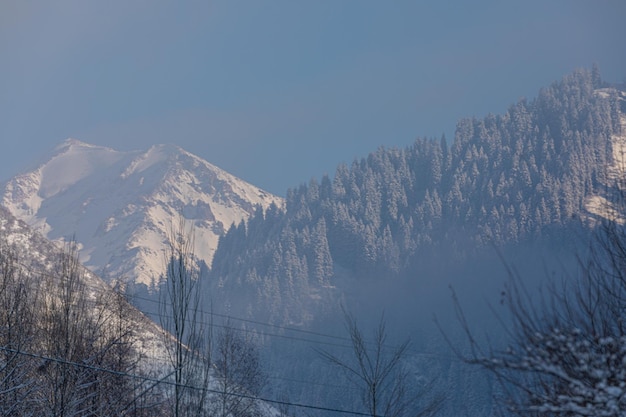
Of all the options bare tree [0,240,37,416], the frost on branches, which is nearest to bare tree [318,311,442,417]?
bare tree [0,240,37,416]

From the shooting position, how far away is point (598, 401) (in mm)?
8695

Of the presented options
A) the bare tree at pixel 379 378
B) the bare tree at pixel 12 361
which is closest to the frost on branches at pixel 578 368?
the bare tree at pixel 379 378

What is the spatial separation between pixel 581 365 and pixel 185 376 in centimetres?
1554

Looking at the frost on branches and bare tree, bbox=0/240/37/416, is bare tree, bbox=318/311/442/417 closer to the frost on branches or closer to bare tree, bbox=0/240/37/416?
bare tree, bbox=0/240/37/416

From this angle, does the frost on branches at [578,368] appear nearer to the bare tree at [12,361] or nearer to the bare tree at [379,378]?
the bare tree at [379,378]

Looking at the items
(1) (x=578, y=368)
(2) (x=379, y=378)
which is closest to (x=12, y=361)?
(2) (x=379, y=378)

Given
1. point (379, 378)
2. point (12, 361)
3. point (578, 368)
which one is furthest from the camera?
point (379, 378)

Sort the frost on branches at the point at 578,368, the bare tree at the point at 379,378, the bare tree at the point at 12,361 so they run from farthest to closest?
the bare tree at the point at 379,378 < the bare tree at the point at 12,361 < the frost on branches at the point at 578,368

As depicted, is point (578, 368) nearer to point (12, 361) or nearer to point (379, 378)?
point (12, 361)

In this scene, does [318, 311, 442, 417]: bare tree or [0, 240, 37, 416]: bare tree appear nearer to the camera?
[0, 240, 37, 416]: bare tree

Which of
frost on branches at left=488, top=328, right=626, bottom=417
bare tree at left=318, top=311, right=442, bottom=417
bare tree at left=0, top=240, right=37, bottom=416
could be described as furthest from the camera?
bare tree at left=318, top=311, right=442, bottom=417

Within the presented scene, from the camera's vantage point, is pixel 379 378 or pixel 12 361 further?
pixel 379 378

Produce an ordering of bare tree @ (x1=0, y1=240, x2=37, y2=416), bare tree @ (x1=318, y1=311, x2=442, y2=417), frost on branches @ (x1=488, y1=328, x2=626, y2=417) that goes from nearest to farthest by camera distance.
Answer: frost on branches @ (x1=488, y1=328, x2=626, y2=417) < bare tree @ (x1=0, y1=240, x2=37, y2=416) < bare tree @ (x1=318, y1=311, x2=442, y2=417)

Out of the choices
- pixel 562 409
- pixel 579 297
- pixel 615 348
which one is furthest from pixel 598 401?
pixel 579 297
